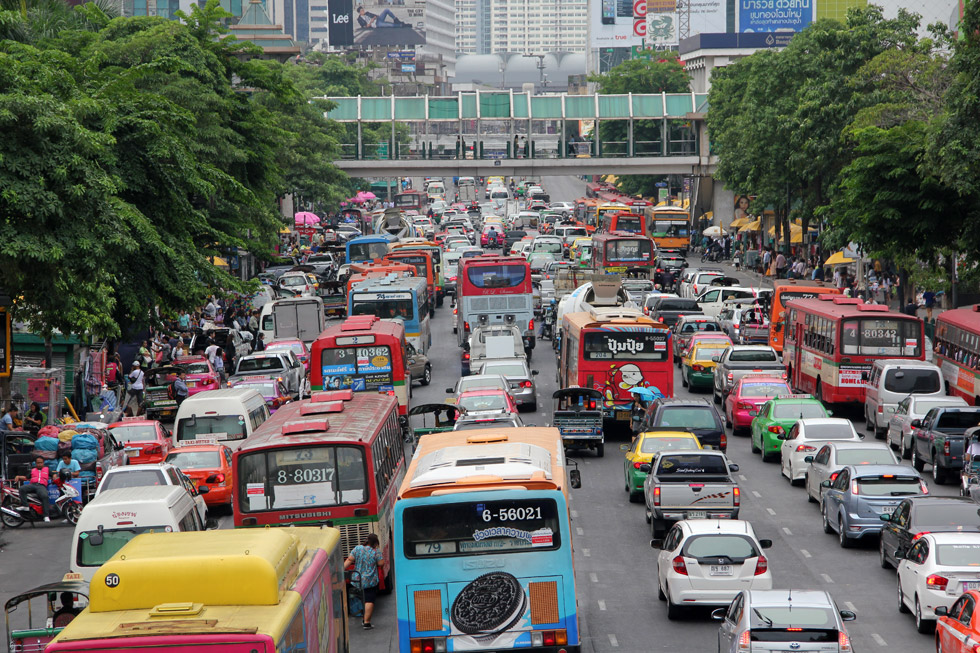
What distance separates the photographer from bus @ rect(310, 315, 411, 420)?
32031 mm

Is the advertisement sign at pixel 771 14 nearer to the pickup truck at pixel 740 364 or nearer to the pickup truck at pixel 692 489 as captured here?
the pickup truck at pixel 740 364

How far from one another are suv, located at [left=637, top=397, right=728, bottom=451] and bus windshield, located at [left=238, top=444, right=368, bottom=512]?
11302mm

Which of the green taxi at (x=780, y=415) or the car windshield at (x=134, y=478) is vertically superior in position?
the car windshield at (x=134, y=478)

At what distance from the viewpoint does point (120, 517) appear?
61.1 ft

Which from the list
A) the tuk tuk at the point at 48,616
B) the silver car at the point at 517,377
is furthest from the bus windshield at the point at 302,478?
the silver car at the point at 517,377

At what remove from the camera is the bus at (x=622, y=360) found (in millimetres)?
32250

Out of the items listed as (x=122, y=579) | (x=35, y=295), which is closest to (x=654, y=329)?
(x=35, y=295)

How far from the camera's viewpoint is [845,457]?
24156 mm

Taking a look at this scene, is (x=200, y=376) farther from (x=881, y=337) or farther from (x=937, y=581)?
(x=937, y=581)

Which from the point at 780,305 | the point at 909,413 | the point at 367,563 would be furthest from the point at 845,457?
the point at 780,305

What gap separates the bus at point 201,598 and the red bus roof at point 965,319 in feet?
84.3

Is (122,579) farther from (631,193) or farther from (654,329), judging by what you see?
(631,193)

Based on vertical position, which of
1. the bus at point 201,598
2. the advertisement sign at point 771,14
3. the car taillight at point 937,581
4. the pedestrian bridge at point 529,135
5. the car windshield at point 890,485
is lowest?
the car taillight at point 937,581

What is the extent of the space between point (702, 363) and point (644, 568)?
19.0m
